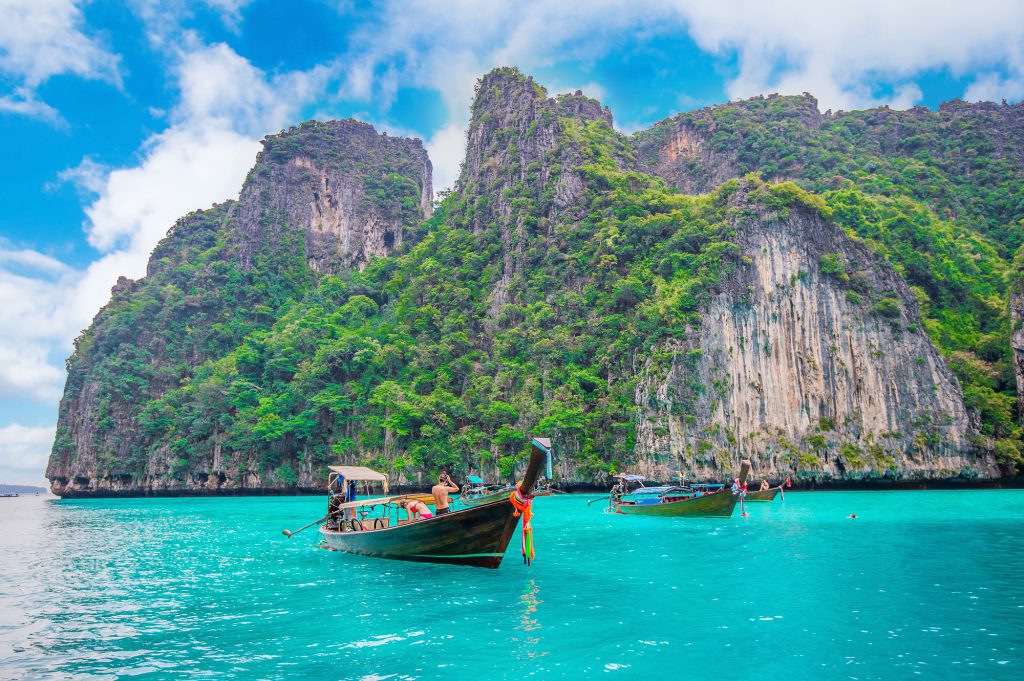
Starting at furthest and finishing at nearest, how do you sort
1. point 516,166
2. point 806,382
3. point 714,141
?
point 714,141
point 516,166
point 806,382

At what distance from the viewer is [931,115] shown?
7181cm

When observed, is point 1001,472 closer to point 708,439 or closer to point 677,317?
point 708,439

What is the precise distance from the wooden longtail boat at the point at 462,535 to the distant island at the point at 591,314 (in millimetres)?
29566

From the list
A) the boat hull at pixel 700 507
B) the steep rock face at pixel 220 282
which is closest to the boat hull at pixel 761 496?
the boat hull at pixel 700 507

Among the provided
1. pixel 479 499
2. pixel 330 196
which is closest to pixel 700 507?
pixel 479 499

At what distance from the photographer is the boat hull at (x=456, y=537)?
13.2 meters

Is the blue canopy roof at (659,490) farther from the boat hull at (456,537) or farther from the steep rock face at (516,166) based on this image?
the steep rock face at (516,166)

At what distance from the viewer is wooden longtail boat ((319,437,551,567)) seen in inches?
498

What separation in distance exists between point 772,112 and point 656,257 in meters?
39.1

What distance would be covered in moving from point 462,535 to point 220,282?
226 ft

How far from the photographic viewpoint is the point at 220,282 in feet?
238

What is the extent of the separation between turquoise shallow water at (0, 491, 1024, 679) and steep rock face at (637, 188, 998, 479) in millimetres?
22074

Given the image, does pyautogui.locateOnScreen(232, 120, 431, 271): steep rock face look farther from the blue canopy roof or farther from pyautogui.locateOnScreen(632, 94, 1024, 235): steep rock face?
the blue canopy roof

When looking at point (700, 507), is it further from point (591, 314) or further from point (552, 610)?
point (591, 314)
